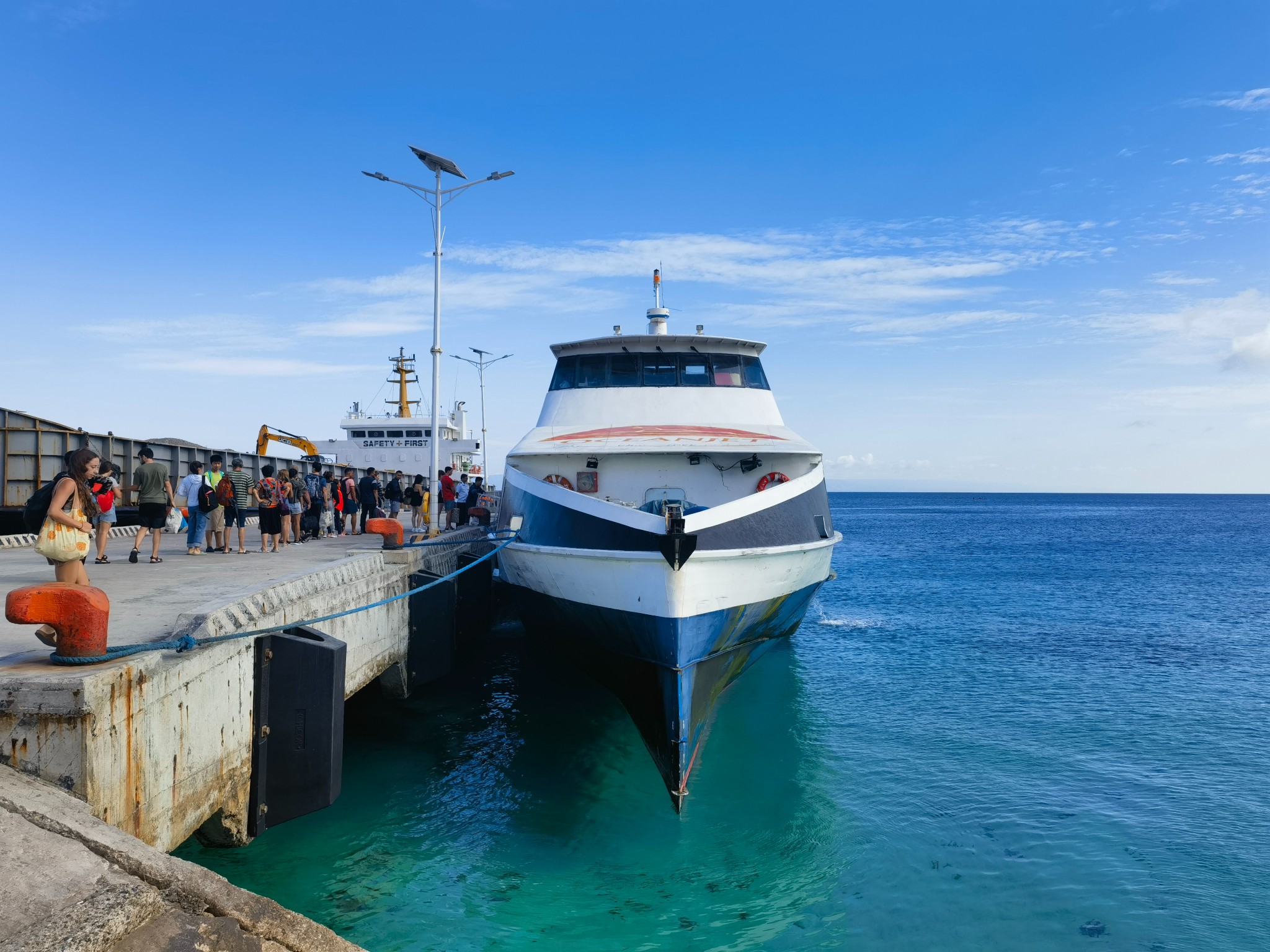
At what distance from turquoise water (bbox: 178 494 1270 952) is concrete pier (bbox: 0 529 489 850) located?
5.04 ft

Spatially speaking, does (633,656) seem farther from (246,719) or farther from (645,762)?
(246,719)

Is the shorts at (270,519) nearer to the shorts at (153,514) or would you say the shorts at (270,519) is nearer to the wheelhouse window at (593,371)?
the shorts at (153,514)

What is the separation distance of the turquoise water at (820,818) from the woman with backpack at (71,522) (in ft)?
8.92

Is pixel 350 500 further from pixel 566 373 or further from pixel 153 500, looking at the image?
pixel 566 373

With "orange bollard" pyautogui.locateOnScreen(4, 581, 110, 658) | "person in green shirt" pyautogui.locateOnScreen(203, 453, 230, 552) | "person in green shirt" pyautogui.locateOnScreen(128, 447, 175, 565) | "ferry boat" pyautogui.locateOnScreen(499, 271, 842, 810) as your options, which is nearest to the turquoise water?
"ferry boat" pyautogui.locateOnScreen(499, 271, 842, 810)

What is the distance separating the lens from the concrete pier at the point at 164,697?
455 cm

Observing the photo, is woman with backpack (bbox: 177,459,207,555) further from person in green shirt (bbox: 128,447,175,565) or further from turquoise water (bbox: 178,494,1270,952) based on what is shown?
turquoise water (bbox: 178,494,1270,952)

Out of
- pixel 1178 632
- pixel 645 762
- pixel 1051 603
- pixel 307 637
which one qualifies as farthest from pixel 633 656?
pixel 1051 603

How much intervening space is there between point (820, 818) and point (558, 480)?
5325 mm

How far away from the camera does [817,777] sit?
36.9 feet

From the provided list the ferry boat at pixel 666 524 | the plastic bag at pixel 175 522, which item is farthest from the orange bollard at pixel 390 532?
the plastic bag at pixel 175 522

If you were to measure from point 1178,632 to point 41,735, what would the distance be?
25.9m

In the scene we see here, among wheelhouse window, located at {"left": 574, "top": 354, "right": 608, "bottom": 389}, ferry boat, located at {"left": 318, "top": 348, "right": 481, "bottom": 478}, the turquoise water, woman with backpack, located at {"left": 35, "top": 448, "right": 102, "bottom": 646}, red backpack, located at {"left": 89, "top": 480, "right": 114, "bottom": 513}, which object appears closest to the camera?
woman with backpack, located at {"left": 35, "top": 448, "right": 102, "bottom": 646}

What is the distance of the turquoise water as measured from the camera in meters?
7.38
